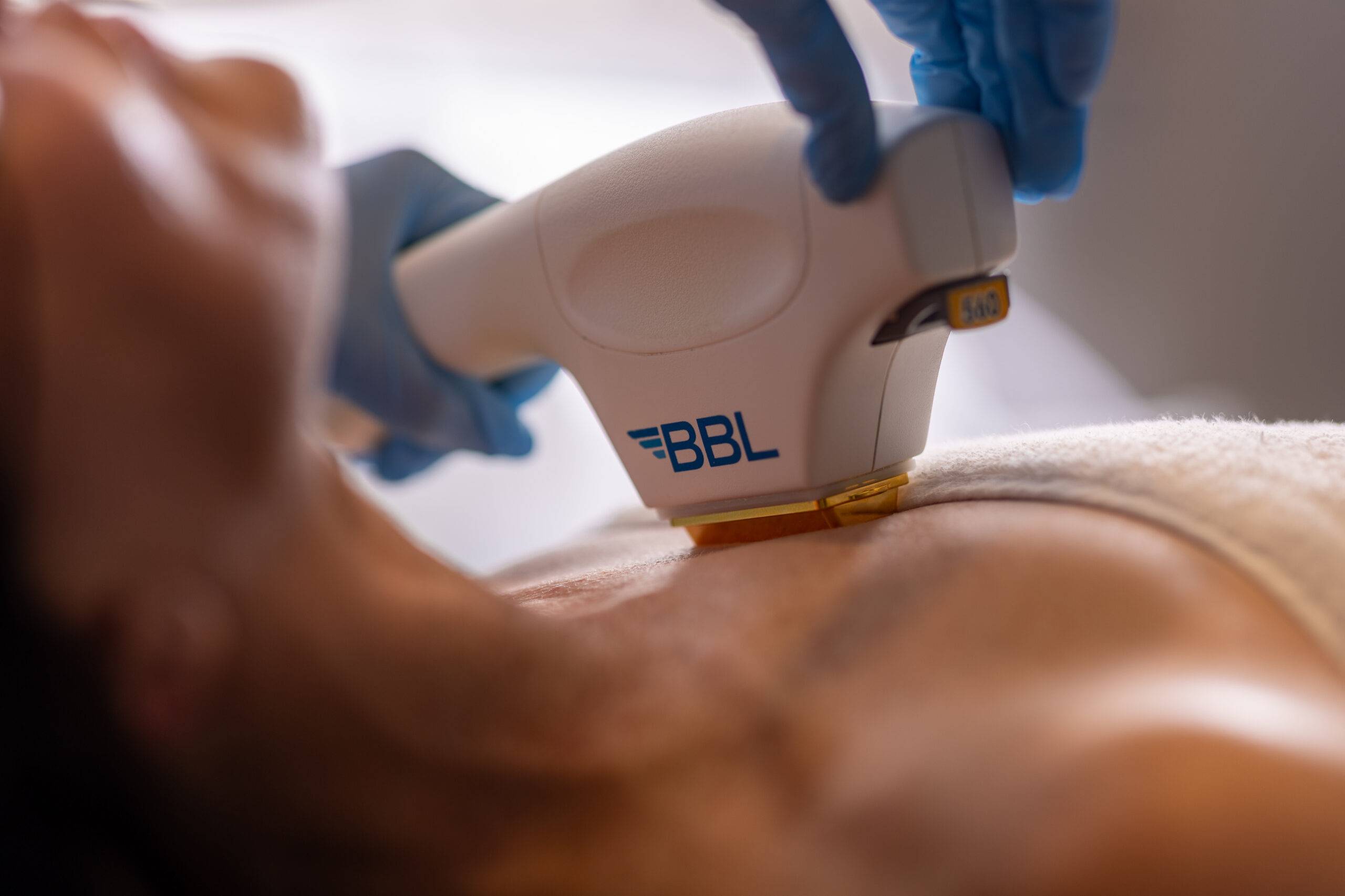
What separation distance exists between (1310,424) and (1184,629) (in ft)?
1.10

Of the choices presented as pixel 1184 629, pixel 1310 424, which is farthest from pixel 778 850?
pixel 1310 424

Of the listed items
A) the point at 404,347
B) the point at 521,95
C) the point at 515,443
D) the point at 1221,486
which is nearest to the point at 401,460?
the point at 515,443

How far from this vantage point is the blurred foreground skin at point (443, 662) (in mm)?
419

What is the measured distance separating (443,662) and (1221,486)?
0.46m

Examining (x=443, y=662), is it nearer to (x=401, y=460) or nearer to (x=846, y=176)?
(x=846, y=176)

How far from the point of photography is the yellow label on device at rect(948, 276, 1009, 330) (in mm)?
647

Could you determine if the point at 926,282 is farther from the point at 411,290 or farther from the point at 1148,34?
the point at 1148,34

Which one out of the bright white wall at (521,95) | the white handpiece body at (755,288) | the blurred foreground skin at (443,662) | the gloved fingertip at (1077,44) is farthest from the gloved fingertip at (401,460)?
the gloved fingertip at (1077,44)

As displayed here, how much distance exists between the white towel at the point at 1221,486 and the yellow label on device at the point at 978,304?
0.10 meters

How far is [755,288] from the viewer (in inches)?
27.4

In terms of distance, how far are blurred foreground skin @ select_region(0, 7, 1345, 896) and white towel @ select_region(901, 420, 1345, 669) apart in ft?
0.07

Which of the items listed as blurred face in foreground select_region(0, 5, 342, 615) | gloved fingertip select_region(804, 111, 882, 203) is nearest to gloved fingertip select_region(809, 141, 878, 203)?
gloved fingertip select_region(804, 111, 882, 203)

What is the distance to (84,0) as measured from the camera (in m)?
0.56

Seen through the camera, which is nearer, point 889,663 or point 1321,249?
point 889,663
